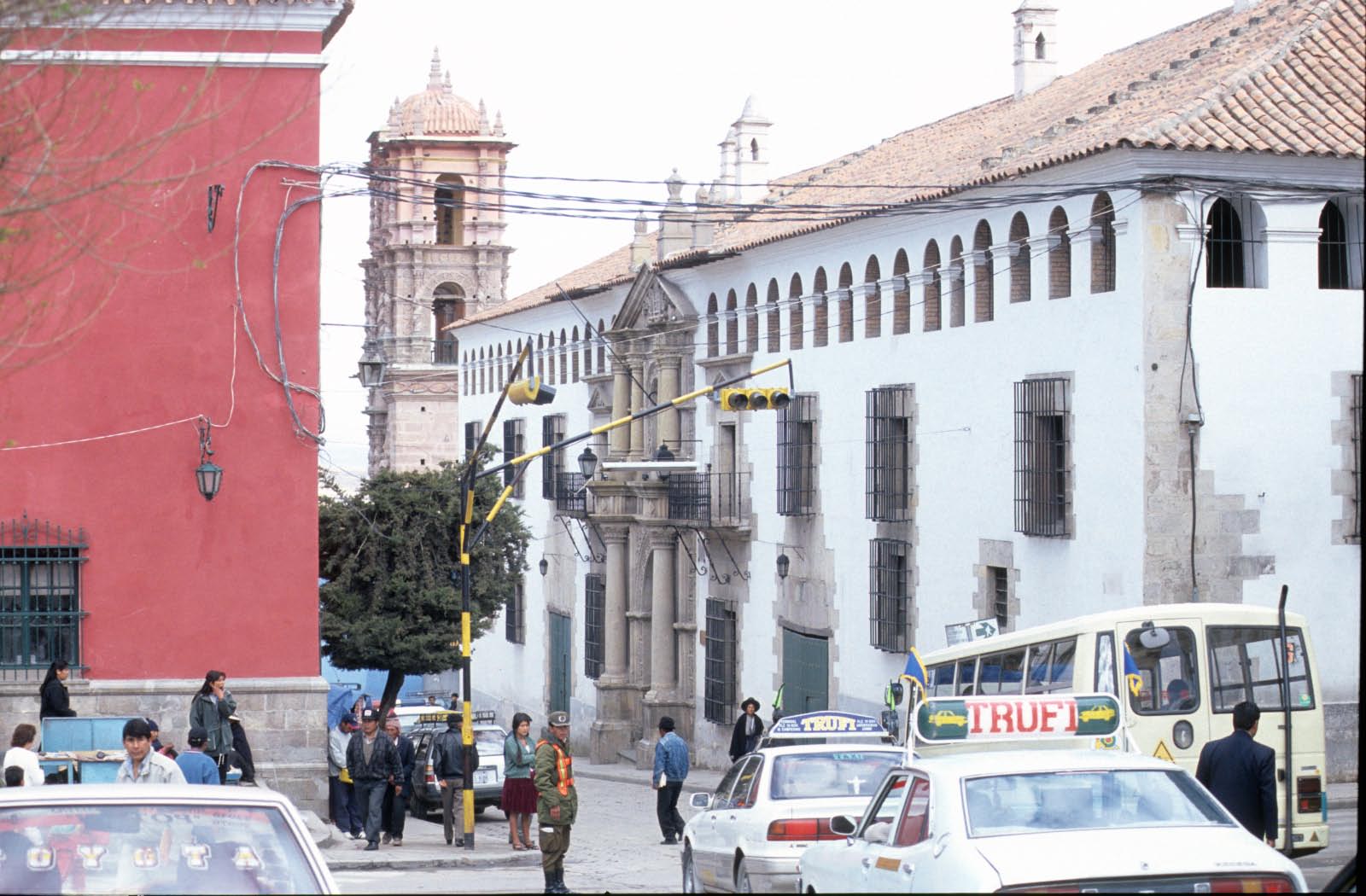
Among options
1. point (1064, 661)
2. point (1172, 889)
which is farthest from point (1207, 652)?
point (1172, 889)

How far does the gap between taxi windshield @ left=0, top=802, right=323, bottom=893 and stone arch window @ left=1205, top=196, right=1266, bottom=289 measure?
17.8 meters

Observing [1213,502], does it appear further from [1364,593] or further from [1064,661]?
[1364,593]

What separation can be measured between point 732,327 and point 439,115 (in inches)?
1126

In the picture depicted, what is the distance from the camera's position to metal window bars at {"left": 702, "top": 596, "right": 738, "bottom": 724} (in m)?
37.8

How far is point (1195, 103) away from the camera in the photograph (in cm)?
2367

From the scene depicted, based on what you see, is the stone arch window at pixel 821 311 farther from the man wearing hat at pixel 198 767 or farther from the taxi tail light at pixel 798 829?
the man wearing hat at pixel 198 767

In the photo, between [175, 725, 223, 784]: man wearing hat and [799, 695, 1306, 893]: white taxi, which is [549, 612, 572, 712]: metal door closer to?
[175, 725, 223, 784]: man wearing hat

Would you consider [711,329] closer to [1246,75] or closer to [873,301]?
[873,301]

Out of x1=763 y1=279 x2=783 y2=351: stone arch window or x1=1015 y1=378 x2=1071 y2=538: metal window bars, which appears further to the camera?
x1=763 y1=279 x2=783 y2=351: stone arch window

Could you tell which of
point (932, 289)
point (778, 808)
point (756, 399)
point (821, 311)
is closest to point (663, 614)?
point (821, 311)

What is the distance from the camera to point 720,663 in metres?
38.3

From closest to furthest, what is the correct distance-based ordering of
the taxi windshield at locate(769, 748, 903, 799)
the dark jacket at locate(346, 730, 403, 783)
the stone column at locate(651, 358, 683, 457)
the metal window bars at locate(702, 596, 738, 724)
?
the taxi windshield at locate(769, 748, 903, 799) < the dark jacket at locate(346, 730, 403, 783) < the metal window bars at locate(702, 596, 738, 724) < the stone column at locate(651, 358, 683, 457)

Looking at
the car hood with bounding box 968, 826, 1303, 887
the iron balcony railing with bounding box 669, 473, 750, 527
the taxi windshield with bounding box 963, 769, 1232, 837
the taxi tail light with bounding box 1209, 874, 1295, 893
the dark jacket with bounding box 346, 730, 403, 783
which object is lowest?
the dark jacket with bounding box 346, 730, 403, 783

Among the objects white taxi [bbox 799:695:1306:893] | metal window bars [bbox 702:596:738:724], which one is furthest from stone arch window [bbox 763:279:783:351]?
white taxi [bbox 799:695:1306:893]
